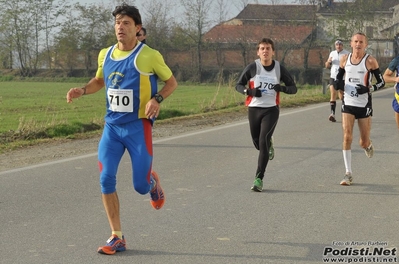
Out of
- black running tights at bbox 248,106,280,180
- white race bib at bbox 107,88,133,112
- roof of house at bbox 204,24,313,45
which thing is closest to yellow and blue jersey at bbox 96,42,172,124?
white race bib at bbox 107,88,133,112

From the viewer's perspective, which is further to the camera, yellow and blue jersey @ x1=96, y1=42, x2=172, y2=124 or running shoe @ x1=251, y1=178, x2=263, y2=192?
running shoe @ x1=251, y1=178, x2=263, y2=192

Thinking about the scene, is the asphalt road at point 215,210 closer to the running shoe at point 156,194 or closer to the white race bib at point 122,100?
the running shoe at point 156,194

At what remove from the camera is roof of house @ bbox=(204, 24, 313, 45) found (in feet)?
178

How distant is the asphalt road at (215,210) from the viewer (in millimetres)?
6391

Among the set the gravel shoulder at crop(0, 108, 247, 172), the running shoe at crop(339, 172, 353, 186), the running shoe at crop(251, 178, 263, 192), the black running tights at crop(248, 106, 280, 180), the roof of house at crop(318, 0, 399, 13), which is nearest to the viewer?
the running shoe at crop(251, 178, 263, 192)

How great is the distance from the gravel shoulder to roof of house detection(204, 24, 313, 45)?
120 feet

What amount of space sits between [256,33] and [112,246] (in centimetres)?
5220

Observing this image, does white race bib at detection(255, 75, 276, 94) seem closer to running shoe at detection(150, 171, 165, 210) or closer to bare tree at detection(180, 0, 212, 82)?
running shoe at detection(150, 171, 165, 210)

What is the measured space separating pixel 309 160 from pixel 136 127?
554 centimetres

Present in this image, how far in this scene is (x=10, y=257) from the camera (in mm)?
6125

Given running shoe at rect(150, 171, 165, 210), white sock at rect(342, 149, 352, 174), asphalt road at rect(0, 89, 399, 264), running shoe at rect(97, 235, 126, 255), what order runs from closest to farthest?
running shoe at rect(97, 235, 126, 255)
asphalt road at rect(0, 89, 399, 264)
running shoe at rect(150, 171, 165, 210)
white sock at rect(342, 149, 352, 174)

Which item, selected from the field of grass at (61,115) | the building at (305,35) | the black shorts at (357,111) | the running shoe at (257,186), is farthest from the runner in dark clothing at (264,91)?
the building at (305,35)

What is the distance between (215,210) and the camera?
7.97 meters

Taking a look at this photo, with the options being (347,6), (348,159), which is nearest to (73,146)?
(348,159)
